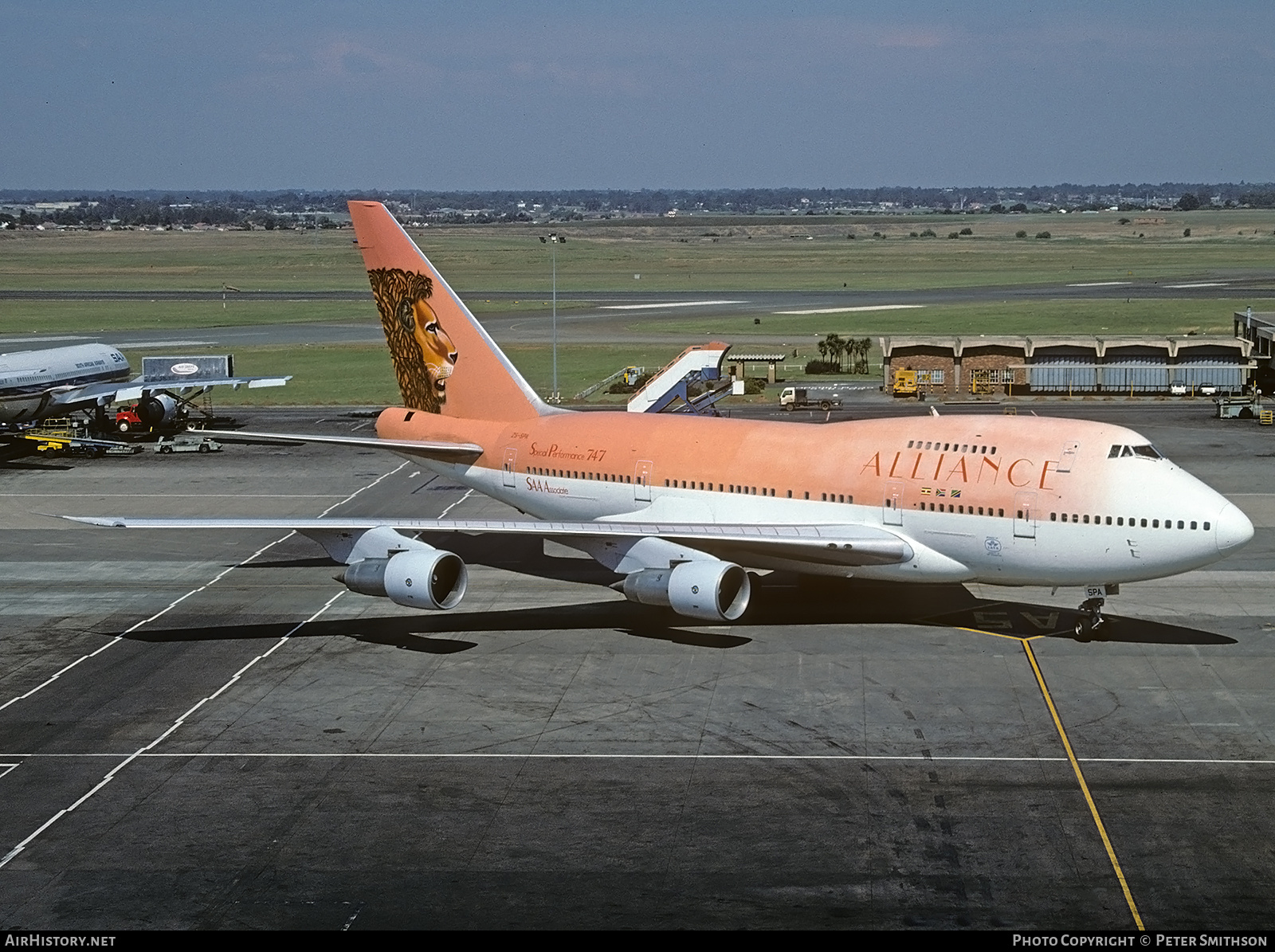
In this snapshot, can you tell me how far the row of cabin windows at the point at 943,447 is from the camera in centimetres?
4194

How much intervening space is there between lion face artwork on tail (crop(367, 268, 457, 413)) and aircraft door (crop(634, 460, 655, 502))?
8990 mm

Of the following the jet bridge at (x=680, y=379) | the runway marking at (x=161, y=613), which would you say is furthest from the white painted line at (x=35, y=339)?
the runway marking at (x=161, y=613)

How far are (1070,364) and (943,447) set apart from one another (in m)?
64.9

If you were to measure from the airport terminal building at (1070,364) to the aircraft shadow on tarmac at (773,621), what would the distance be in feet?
188

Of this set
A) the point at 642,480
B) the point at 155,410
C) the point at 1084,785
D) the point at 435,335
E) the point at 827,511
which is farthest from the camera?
the point at 155,410

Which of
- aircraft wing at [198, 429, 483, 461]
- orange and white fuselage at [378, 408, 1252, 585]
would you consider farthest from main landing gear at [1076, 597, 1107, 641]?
aircraft wing at [198, 429, 483, 461]

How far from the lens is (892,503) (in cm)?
4275

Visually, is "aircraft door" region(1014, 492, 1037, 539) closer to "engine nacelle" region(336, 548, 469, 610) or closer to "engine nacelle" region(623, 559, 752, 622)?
"engine nacelle" region(623, 559, 752, 622)

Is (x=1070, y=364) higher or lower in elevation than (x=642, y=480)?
lower

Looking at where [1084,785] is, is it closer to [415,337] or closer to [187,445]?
[415,337]

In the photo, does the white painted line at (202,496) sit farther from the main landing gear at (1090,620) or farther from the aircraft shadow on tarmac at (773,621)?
the main landing gear at (1090,620)

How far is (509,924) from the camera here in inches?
982

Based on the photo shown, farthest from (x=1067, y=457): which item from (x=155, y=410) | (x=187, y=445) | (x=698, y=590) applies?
(x=155, y=410)

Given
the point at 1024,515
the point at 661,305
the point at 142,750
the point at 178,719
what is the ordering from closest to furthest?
1. the point at 142,750
2. the point at 178,719
3. the point at 1024,515
4. the point at 661,305
